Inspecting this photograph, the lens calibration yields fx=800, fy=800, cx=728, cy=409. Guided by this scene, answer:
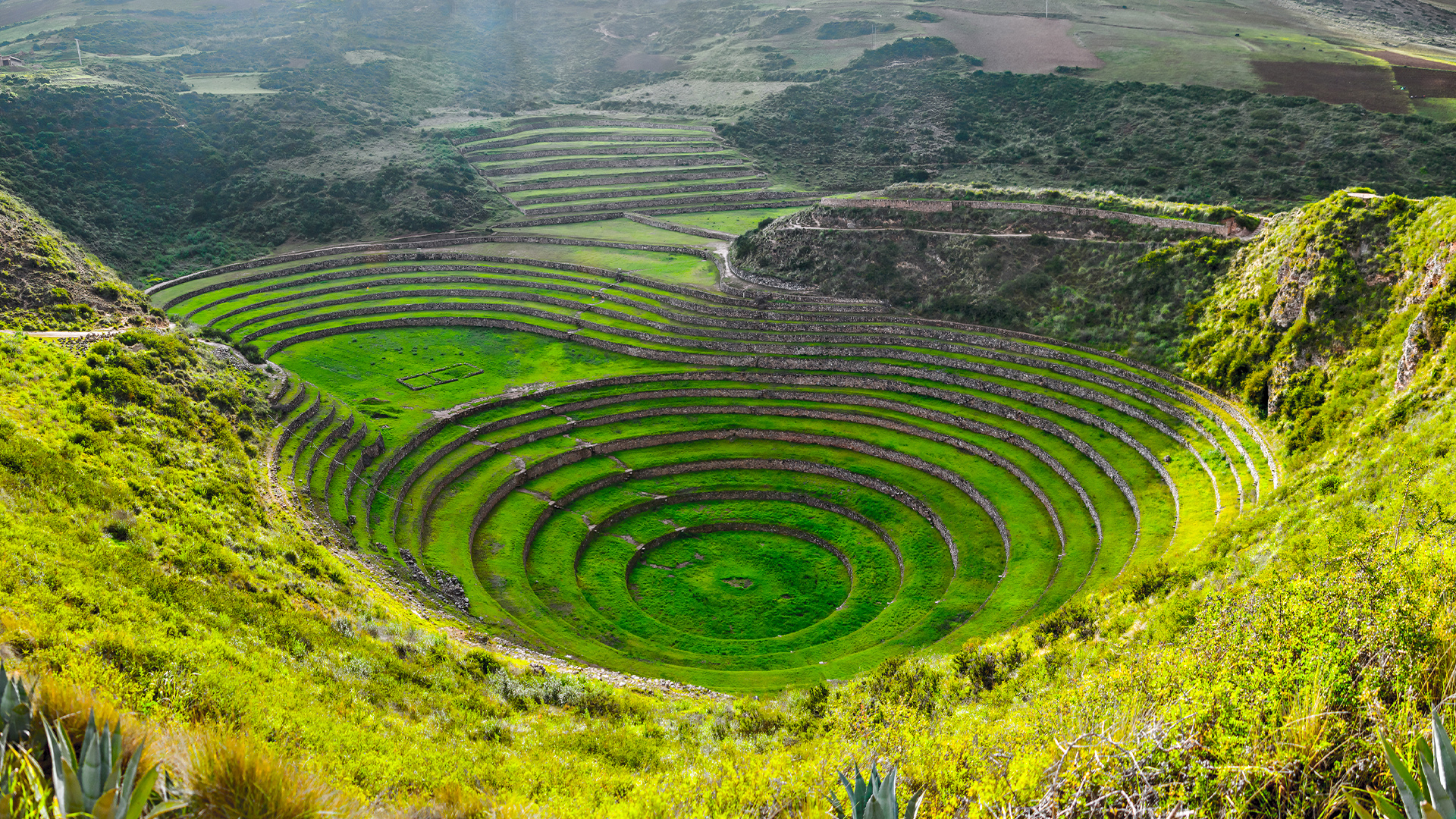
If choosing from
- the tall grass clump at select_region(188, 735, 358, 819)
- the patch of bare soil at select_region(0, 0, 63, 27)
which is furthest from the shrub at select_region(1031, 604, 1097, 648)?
the patch of bare soil at select_region(0, 0, 63, 27)

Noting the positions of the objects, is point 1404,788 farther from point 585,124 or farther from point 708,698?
point 585,124

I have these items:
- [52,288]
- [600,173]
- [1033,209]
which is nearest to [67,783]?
[52,288]

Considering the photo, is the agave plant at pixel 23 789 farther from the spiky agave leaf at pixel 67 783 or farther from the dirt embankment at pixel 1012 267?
the dirt embankment at pixel 1012 267

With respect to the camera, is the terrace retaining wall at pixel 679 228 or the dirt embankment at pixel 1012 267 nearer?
the dirt embankment at pixel 1012 267

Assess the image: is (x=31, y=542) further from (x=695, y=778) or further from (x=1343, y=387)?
(x=1343, y=387)

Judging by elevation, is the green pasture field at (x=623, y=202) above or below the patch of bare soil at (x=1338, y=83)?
below

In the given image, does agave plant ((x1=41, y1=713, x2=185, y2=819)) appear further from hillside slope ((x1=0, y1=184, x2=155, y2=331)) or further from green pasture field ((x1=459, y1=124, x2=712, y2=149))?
green pasture field ((x1=459, y1=124, x2=712, y2=149))

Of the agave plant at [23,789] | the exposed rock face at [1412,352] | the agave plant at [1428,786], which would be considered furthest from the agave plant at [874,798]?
the exposed rock face at [1412,352]

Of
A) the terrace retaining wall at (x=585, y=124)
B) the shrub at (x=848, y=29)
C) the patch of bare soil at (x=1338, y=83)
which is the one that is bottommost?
the terrace retaining wall at (x=585, y=124)
